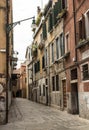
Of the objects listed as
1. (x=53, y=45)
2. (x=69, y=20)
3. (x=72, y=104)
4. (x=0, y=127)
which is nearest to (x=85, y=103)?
(x=72, y=104)

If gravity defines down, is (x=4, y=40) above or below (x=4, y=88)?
above

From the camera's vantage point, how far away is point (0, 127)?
14.4 metres

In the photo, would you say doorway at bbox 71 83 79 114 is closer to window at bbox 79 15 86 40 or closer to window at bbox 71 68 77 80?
window at bbox 71 68 77 80

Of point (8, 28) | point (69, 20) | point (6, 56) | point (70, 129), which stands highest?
point (69, 20)

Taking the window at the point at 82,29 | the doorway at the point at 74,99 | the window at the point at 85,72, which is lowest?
the doorway at the point at 74,99

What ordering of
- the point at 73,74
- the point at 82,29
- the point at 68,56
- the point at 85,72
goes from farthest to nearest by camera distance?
the point at 68,56
the point at 73,74
the point at 82,29
the point at 85,72

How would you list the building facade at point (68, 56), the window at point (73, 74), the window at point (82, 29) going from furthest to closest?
the window at point (73, 74) < the window at point (82, 29) < the building facade at point (68, 56)

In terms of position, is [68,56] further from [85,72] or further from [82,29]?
[85,72]

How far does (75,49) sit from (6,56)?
4283 millimetres

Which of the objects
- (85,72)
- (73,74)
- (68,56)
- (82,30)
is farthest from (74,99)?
(82,30)

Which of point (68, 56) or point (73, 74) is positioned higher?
point (68, 56)

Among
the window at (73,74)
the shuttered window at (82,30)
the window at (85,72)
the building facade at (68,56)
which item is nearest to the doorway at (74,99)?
the building facade at (68,56)

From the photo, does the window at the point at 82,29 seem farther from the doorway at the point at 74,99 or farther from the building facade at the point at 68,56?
the doorway at the point at 74,99

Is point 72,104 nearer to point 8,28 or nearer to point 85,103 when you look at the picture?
point 85,103
